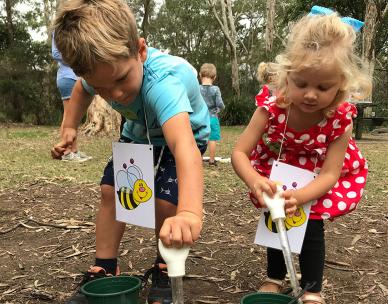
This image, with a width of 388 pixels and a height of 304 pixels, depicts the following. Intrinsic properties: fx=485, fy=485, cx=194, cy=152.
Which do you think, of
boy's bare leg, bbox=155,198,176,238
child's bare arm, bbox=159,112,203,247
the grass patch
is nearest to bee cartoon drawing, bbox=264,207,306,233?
boy's bare leg, bbox=155,198,176,238

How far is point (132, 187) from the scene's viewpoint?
1.97 metres

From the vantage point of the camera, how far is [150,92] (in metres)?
1.72

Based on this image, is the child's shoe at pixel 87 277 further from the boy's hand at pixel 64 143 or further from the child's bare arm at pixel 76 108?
the child's bare arm at pixel 76 108

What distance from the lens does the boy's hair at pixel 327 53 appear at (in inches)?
69.7

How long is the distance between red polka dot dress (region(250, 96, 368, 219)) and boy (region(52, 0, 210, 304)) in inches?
11.9

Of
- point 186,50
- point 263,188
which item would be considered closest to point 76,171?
point 263,188

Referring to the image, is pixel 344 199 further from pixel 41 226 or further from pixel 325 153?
pixel 41 226

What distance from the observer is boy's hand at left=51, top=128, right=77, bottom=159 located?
200cm

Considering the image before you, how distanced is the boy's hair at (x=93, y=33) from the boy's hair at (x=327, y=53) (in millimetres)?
597

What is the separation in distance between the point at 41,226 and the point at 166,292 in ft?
4.62

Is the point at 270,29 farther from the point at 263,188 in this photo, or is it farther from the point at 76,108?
the point at 263,188

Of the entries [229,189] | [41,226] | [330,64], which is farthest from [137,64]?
[229,189]

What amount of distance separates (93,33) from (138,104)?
0.44 m

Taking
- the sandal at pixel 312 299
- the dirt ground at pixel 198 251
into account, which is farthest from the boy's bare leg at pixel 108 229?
the sandal at pixel 312 299
